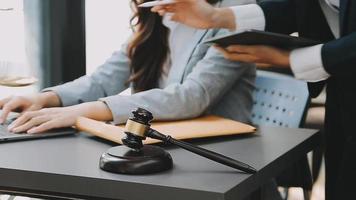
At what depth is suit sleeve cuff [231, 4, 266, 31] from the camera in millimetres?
1487

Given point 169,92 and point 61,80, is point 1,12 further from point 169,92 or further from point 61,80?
point 61,80

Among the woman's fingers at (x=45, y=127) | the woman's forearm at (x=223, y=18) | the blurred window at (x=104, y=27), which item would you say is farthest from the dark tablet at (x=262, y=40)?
the blurred window at (x=104, y=27)

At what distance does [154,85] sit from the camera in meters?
1.80

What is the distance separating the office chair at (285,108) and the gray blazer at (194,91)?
0.37 meters

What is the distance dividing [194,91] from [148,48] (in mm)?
334

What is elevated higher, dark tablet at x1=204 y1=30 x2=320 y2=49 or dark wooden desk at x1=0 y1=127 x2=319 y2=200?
dark tablet at x1=204 y1=30 x2=320 y2=49

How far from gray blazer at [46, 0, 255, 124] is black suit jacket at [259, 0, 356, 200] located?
0.17 m

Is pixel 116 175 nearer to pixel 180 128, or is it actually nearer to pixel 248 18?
pixel 180 128

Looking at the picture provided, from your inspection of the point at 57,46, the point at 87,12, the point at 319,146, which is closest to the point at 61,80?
the point at 57,46

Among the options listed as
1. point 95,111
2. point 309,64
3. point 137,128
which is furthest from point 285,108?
point 137,128

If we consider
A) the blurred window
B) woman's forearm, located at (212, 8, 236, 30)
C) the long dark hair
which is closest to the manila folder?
woman's forearm, located at (212, 8, 236, 30)

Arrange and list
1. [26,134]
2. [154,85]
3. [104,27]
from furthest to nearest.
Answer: [104,27] < [154,85] < [26,134]

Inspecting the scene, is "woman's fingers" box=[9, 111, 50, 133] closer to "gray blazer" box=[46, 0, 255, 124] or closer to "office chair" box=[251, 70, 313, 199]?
"gray blazer" box=[46, 0, 255, 124]

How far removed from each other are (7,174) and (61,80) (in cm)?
147
